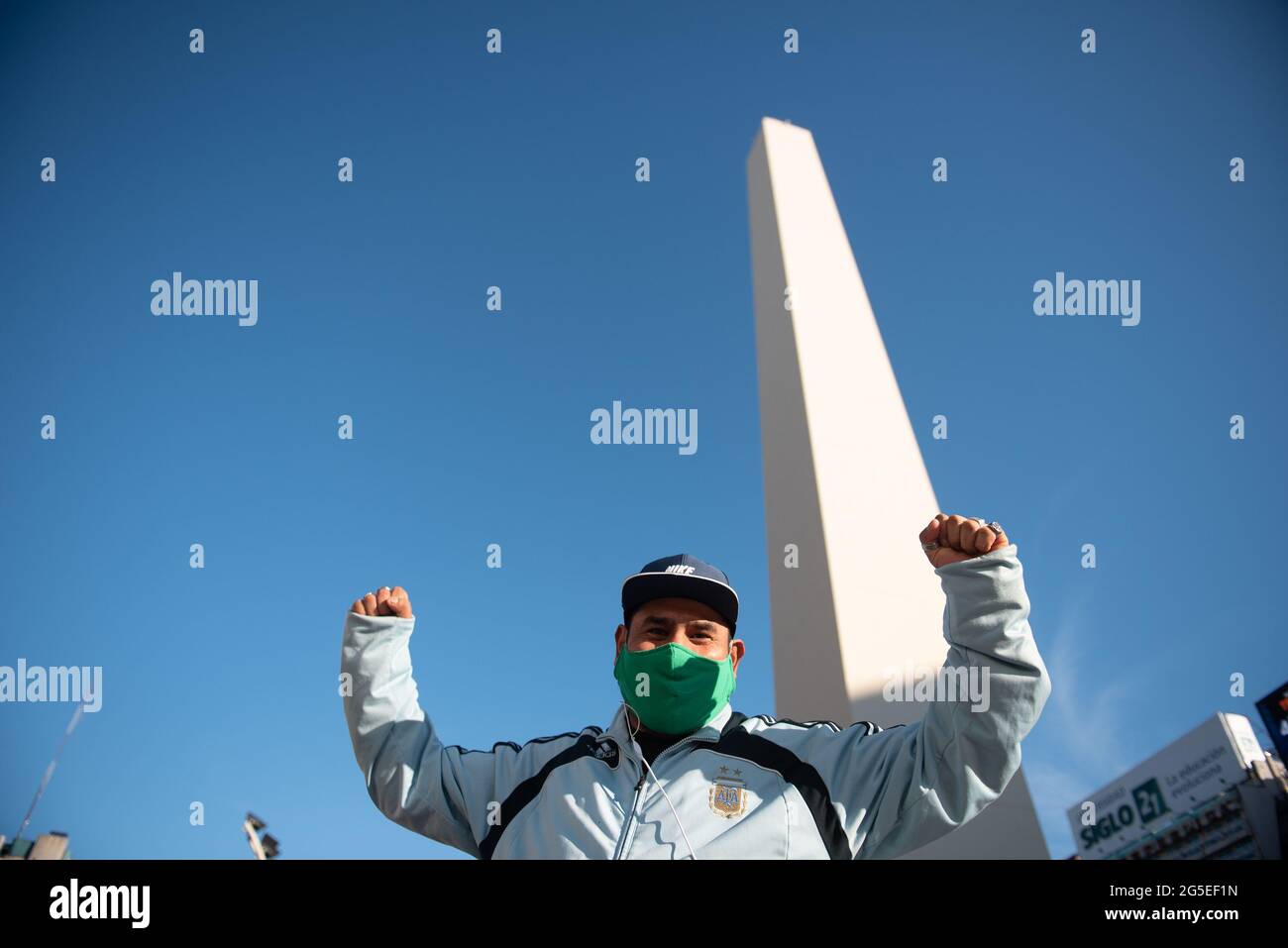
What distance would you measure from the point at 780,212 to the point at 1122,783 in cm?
2928

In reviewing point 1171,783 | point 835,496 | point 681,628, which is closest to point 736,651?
point 681,628

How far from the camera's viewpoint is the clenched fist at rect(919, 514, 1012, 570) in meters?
1.44

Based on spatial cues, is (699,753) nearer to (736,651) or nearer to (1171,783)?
(736,651)

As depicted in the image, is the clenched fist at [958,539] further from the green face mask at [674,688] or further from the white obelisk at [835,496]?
the white obelisk at [835,496]

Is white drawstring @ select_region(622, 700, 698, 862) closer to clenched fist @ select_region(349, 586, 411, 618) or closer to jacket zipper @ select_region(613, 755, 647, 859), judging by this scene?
jacket zipper @ select_region(613, 755, 647, 859)

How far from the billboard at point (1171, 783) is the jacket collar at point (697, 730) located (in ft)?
84.9

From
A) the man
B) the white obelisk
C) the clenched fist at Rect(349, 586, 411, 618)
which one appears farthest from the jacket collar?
the white obelisk

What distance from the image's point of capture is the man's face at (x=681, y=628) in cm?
186

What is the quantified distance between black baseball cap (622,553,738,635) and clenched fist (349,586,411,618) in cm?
53

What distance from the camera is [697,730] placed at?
5.89 ft
